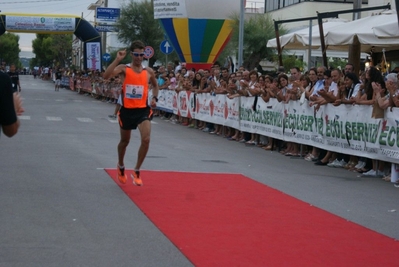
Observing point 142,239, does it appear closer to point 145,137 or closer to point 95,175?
point 145,137

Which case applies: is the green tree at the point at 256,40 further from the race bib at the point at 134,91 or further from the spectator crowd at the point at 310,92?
the race bib at the point at 134,91

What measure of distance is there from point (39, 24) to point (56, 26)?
114 centimetres

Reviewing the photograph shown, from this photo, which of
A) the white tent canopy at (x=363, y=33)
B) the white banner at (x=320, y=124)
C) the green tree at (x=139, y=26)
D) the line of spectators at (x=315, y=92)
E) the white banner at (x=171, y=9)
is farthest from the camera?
the green tree at (x=139, y=26)

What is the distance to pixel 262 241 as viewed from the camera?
7527 millimetres

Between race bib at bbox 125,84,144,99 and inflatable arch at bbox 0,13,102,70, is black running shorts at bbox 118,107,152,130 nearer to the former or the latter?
race bib at bbox 125,84,144,99

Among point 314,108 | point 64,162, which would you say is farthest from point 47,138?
point 314,108

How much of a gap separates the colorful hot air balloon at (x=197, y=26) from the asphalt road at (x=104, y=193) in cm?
1624

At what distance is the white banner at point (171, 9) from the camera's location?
3619 cm

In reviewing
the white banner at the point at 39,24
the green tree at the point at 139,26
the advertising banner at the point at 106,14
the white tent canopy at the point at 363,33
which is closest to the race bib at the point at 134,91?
the white tent canopy at the point at 363,33

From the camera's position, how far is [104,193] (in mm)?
10062

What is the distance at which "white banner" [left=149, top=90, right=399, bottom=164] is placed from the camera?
43.5 feet

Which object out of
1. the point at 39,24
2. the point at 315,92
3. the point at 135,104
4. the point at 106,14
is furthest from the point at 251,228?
the point at 106,14

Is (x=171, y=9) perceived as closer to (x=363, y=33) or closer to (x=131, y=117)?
(x=363, y=33)

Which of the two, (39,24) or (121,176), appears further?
(39,24)
